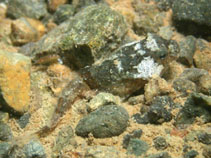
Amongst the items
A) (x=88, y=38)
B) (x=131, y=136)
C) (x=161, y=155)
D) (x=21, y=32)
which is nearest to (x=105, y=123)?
(x=131, y=136)

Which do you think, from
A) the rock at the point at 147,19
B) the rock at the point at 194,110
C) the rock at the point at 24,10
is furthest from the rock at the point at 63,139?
the rock at the point at 24,10

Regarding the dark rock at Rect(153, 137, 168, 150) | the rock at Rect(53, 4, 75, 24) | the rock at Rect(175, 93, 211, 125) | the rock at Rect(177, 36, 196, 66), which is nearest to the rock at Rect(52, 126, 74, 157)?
the dark rock at Rect(153, 137, 168, 150)

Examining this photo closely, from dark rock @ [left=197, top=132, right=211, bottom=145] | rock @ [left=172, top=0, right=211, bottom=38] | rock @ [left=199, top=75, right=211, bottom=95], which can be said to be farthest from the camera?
rock @ [left=172, top=0, right=211, bottom=38]

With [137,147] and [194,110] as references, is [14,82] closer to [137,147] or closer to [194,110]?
[137,147]

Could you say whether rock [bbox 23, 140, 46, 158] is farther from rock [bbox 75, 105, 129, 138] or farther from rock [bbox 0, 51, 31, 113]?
rock [bbox 0, 51, 31, 113]

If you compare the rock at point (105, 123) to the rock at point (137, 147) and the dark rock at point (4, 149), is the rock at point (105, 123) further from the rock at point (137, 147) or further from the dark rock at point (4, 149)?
the dark rock at point (4, 149)
